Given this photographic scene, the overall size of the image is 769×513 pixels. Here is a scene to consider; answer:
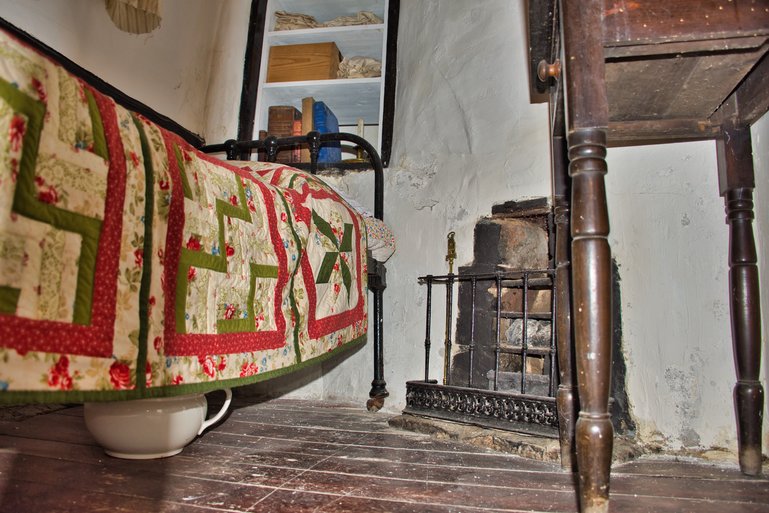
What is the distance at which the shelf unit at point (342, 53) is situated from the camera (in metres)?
2.46

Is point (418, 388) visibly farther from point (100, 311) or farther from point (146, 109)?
point (146, 109)

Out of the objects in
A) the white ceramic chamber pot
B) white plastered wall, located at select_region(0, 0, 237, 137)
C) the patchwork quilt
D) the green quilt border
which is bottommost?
the white ceramic chamber pot

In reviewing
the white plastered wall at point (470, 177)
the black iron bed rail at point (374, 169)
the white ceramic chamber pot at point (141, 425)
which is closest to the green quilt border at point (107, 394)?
the white ceramic chamber pot at point (141, 425)

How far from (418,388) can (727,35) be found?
1316 millimetres

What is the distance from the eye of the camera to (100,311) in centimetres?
75

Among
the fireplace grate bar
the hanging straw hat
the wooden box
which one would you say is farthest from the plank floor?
the wooden box

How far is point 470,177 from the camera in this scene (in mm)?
2035

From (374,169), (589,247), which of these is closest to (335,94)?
(374,169)

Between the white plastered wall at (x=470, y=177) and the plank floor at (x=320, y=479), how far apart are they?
30 cm

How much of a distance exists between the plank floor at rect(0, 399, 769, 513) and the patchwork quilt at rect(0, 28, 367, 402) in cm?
22

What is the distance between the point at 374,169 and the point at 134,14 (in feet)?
4.18

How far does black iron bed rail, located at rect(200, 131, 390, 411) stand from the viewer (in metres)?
2.02

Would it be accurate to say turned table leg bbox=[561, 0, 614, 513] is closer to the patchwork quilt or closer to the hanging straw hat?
the patchwork quilt

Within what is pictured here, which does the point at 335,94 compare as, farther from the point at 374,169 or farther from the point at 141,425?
the point at 141,425
